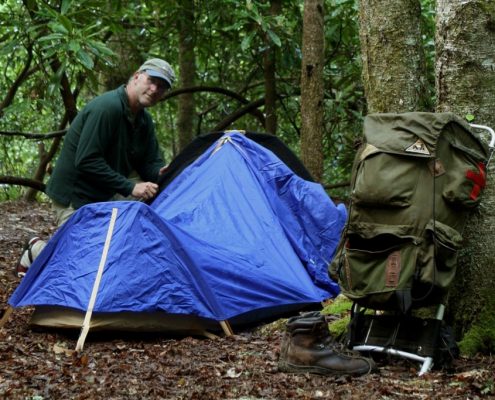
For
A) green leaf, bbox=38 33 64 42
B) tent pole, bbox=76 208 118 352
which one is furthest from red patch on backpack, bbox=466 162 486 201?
Answer: green leaf, bbox=38 33 64 42

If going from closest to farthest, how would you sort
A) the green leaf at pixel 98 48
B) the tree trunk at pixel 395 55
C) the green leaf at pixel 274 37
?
1. the tree trunk at pixel 395 55
2. the green leaf at pixel 98 48
3. the green leaf at pixel 274 37

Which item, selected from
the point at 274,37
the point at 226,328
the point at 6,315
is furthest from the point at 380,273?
the point at 274,37

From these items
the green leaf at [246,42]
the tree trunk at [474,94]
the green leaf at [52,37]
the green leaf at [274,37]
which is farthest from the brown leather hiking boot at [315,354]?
the green leaf at [246,42]

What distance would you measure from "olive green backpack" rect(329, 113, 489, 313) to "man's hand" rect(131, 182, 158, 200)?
255 cm

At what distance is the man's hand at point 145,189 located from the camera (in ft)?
19.5

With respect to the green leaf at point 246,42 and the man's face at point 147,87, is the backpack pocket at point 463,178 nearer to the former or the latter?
the man's face at point 147,87

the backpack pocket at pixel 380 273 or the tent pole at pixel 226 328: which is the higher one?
the backpack pocket at pixel 380 273

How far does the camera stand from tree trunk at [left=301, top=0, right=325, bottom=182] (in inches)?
309

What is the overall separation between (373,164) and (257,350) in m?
1.41

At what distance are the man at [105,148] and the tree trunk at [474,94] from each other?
256 cm

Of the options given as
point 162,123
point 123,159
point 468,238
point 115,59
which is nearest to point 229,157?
point 123,159

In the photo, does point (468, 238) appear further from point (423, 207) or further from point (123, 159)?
point (123, 159)

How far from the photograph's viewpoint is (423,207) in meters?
3.57

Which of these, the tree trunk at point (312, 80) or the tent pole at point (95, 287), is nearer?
the tent pole at point (95, 287)
